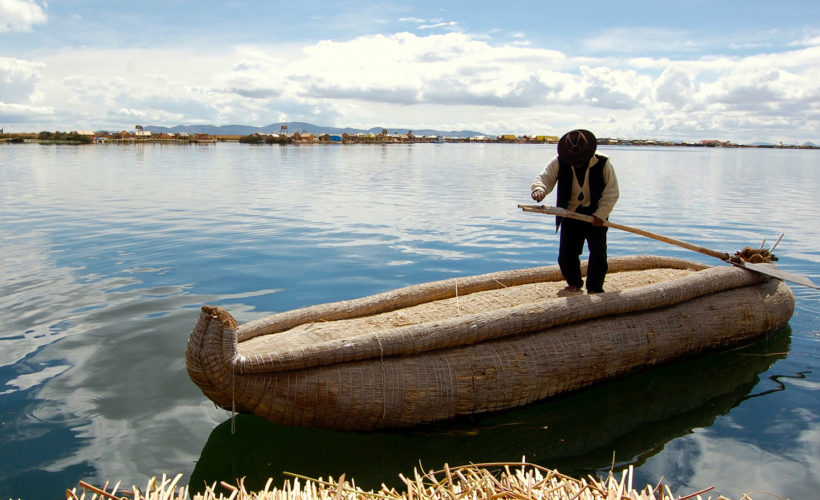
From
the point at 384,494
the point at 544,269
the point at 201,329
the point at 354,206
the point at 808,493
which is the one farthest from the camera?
the point at 354,206

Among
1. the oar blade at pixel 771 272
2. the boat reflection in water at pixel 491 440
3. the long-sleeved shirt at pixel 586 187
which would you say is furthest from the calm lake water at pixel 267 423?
the long-sleeved shirt at pixel 586 187

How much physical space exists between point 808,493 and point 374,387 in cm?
302

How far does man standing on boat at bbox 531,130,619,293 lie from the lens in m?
5.33

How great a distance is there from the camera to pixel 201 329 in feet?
12.2

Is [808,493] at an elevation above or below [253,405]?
below

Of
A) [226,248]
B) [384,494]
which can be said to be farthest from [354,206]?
[384,494]

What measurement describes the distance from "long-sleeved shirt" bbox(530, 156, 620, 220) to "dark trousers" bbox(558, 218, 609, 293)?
7.4 inches

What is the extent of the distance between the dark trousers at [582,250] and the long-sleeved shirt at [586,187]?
188 mm

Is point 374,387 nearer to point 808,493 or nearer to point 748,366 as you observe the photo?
point 808,493

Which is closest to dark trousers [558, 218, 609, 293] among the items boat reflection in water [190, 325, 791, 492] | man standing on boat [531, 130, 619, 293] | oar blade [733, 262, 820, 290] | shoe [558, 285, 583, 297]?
man standing on boat [531, 130, 619, 293]

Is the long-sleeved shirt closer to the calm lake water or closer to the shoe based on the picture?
the shoe

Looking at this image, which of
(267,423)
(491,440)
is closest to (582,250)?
(491,440)

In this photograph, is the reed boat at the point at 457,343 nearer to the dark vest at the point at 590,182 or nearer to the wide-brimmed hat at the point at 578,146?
the dark vest at the point at 590,182

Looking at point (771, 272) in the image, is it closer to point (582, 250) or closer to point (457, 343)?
point (582, 250)
